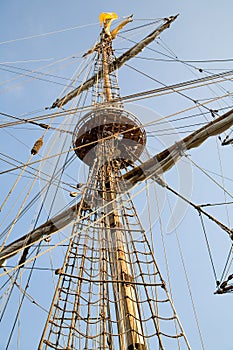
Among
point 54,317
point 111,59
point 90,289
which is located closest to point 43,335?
point 54,317

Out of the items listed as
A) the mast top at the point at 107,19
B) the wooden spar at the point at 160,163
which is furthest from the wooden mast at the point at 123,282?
the mast top at the point at 107,19

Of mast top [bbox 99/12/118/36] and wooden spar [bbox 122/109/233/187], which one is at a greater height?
mast top [bbox 99/12/118/36]

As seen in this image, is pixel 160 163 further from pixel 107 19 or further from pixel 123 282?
pixel 107 19

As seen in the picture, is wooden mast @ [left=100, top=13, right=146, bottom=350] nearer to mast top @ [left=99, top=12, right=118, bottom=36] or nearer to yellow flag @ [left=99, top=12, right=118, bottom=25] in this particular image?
mast top @ [left=99, top=12, right=118, bottom=36]

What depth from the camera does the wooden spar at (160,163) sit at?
6.34 meters

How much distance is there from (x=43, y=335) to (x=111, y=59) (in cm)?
884

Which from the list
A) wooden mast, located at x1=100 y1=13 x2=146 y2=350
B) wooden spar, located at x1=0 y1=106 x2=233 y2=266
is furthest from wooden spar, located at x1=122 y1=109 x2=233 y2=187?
wooden mast, located at x1=100 y1=13 x2=146 y2=350

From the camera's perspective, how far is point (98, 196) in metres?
6.38

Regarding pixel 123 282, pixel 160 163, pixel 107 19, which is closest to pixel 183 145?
pixel 160 163

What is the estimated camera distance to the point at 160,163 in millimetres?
6590

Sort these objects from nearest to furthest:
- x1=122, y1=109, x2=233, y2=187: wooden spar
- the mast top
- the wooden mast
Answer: the wooden mast, x1=122, y1=109, x2=233, y2=187: wooden spar, the mast top

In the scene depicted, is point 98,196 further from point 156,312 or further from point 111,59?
point 111,59

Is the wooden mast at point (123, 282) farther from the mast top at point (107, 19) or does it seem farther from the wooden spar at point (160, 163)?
the mast top at point (107, 19)

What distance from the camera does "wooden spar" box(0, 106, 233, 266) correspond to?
6.34 meters
